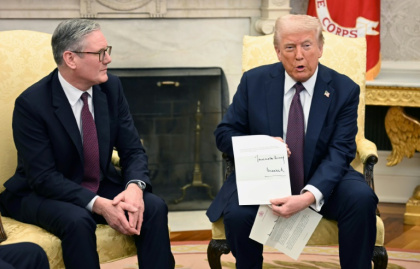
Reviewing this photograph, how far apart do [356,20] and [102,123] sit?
2257 mm

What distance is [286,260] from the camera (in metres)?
4.02

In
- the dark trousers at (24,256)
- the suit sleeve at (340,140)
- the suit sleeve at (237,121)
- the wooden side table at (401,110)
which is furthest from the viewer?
the wooden side table at (401,110)

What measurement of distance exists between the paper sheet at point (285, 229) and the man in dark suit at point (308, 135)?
0.05 meters

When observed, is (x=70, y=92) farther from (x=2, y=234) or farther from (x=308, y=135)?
(x=308, y=135)

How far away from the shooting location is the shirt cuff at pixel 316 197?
10.1ft

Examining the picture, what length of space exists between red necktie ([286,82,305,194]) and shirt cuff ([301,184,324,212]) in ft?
0.32

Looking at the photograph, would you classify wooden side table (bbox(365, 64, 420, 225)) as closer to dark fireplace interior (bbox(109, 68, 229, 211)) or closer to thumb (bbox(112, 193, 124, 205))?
dark fireplace interior (bbox(109, 68, 229, 211))

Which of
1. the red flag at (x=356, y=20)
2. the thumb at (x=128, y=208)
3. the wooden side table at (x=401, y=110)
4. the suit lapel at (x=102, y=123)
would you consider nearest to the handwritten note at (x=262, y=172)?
the thumb at (x=128, y=208)

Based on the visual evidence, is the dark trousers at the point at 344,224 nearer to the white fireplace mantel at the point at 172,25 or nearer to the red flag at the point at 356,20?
the red flag at the point at 356,20

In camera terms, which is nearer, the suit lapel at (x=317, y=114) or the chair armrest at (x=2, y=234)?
the chair armrest at (x=2, y=234)

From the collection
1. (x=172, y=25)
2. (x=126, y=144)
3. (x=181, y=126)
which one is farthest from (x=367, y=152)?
(x=172, y=25)

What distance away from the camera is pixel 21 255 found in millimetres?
2676

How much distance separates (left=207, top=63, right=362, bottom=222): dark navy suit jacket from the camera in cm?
321

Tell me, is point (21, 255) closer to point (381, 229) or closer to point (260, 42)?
point (381, 229)
